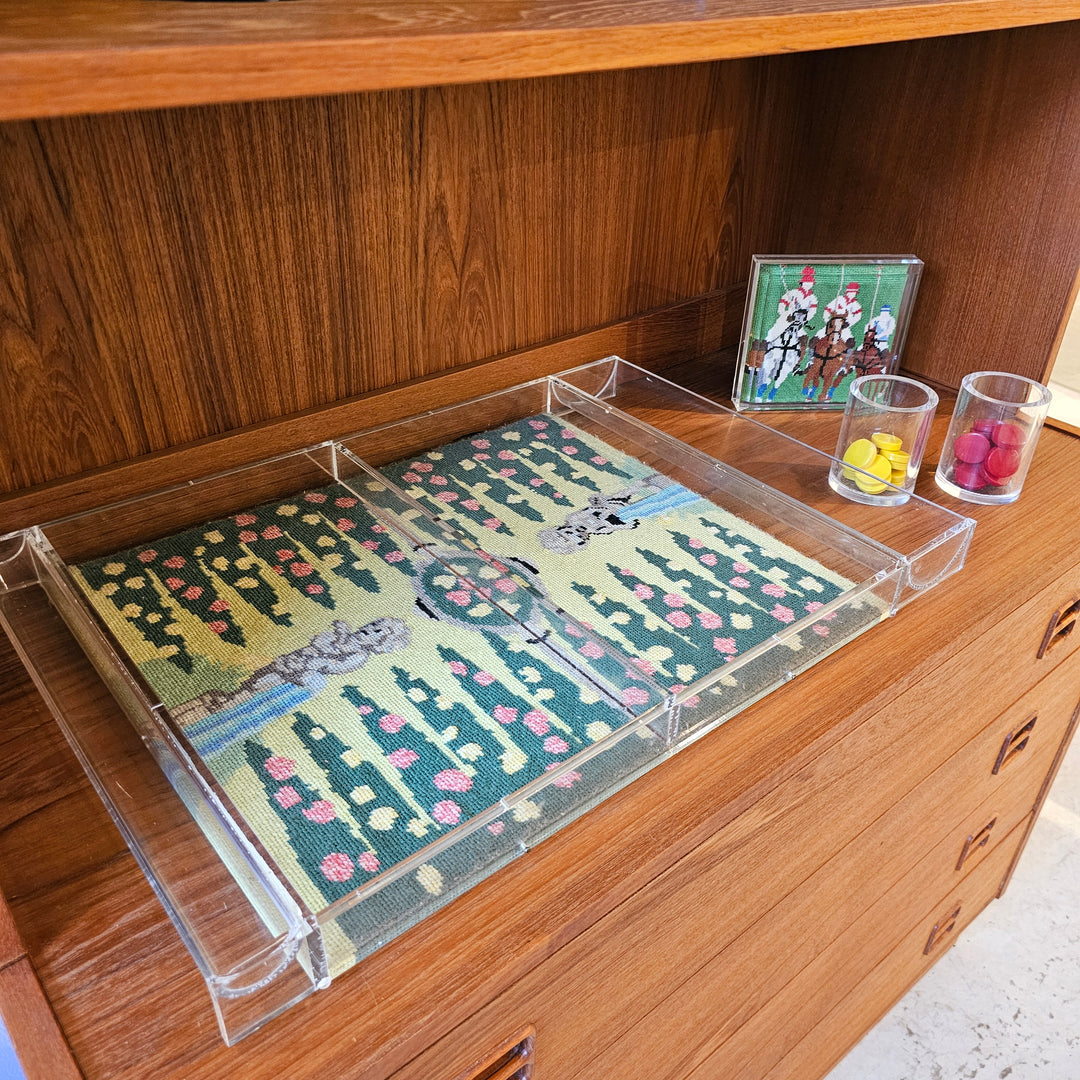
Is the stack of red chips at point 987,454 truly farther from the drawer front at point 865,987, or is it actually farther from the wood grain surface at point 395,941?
the drawer front at point 865,987

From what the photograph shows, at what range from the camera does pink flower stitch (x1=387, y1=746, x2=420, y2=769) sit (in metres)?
0.75

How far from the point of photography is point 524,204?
1.15 m

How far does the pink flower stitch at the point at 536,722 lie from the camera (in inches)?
30.9

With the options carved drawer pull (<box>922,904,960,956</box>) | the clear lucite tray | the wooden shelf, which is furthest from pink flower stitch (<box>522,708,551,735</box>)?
carved drawer pull (<box>922,904,960,956</box>)

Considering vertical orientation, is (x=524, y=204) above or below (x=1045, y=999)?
above

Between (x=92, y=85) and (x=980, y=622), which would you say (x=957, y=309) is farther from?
(x=92, y=85)

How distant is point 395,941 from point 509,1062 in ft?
0.59

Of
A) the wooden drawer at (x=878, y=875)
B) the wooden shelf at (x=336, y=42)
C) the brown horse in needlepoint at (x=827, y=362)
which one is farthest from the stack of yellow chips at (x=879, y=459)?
the wooden shelf at (x=336, y=42)

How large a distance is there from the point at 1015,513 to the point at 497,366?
2.06 ft

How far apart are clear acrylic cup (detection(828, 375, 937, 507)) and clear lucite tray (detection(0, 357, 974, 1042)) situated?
24mm

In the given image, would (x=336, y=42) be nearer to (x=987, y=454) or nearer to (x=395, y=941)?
(x=395, y=941)

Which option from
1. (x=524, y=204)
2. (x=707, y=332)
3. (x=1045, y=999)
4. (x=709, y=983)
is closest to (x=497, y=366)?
(x=524, y=204)

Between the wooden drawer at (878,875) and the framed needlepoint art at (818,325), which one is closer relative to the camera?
the wooden drawer at (878,875)

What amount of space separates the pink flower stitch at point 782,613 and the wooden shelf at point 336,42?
18.7 inches
